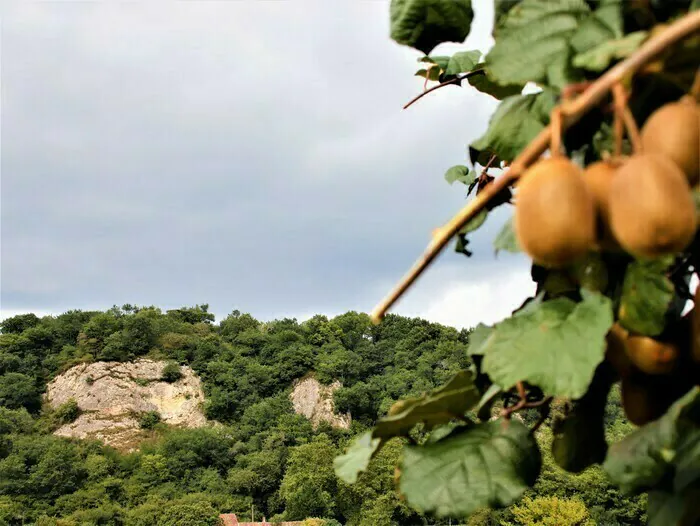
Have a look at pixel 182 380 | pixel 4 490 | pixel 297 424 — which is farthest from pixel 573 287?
pixel 182 380

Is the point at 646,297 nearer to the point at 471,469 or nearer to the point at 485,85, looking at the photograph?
the point at 471,469

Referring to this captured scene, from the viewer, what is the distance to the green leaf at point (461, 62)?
3.23ft

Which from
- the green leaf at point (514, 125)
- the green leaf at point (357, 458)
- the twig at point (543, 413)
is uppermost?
the green leaf at point (514, 125)

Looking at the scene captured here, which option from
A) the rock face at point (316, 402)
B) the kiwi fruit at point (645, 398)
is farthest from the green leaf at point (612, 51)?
the rock face at point (316, 402)

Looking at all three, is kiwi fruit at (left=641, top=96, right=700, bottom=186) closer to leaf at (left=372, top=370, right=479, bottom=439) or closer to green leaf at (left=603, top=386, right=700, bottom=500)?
green leaf at (left=603, top=386, right=700, bottom=500)

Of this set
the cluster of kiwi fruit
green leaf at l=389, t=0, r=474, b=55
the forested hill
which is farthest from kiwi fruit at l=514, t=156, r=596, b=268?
the forested hill

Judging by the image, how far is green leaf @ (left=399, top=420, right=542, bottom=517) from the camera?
525 millimetres

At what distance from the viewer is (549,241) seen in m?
0.38

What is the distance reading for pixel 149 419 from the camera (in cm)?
4306

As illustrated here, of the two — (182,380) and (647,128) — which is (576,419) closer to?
(647,128)

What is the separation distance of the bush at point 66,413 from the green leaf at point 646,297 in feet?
148

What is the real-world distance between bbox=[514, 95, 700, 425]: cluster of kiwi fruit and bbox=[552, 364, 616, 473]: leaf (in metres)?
0.25

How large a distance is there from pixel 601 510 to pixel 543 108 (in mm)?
32472

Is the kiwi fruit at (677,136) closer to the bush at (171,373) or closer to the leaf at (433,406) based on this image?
the leaf at (433,406)
